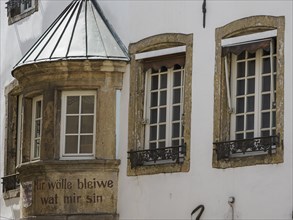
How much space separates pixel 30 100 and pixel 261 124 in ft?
16.9

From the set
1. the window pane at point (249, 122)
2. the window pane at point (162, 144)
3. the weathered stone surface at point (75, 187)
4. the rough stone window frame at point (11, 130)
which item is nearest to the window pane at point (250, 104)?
the window pane at point (249, 122)

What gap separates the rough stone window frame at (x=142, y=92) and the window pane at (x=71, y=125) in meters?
1.08

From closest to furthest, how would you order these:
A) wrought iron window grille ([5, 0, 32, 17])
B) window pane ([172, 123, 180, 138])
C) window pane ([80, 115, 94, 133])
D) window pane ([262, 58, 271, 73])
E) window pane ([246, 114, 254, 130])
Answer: window pane ([262, 58, 271, 73]), window pane ([246, 114, 254, 130]), window pane ([172, 123, 180, 138]), window pane ([80, 115, 94, 133]), wrought iron window grille ([5, 0, 32, 17])

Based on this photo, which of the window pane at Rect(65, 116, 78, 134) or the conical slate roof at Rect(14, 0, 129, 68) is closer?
the conical slate roof at Rect(14, 0, 129, 68)

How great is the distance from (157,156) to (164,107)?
0.87 meters

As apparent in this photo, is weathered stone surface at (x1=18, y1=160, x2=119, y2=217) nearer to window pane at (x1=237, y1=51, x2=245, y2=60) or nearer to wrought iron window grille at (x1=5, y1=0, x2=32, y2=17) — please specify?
window pane at (x1=237, y1=51, x2=245, y2=60)

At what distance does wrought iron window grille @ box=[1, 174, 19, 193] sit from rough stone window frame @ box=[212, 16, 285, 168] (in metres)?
5.73

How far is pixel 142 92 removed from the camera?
22078 mm

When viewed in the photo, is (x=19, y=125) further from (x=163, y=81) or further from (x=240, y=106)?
(x=240, y=106)

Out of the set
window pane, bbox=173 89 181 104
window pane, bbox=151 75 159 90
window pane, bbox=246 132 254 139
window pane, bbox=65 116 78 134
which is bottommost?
window pane, bbox=246 132 254 139

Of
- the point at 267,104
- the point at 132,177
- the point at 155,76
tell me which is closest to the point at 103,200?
the point at 132,177

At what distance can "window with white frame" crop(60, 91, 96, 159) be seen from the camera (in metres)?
22.5

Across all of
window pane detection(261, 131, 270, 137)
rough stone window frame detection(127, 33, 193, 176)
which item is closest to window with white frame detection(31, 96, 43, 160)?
rough stone window frame detection(127, 33, 193, 176)

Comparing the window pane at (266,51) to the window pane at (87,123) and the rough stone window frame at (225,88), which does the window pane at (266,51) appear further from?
the window pane at (87,123)
